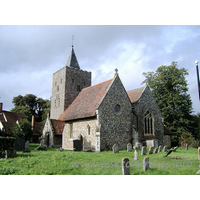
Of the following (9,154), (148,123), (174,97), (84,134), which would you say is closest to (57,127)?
(84,134)

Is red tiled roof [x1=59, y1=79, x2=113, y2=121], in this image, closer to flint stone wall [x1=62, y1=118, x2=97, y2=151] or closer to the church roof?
flint stone wall [x1=62, y1=118, x2=97, y2=151]

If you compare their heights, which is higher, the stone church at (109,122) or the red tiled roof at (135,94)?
the red tiled roof at (135,94)

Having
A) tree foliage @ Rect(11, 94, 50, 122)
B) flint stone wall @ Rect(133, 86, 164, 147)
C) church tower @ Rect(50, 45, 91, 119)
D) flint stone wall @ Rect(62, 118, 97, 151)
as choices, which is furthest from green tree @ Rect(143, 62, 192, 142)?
tree foliage @ Rect(11, 94, 50, 122)

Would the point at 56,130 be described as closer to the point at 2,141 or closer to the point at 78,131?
the point at 78,131

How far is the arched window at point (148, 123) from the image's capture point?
76.6 ft

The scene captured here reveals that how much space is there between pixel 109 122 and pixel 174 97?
15970 mm

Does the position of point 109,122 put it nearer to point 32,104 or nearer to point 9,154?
point 9,154

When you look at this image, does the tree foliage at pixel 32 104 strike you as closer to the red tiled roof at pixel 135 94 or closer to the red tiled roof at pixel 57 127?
the red tiled roof at pixel 57 127

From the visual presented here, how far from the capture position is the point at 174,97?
99.4ft

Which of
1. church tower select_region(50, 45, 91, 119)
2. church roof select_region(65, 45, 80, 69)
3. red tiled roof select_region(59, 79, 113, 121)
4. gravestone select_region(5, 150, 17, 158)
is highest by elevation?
church roof select_region(65, 45, 80, 69)

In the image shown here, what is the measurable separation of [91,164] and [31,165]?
354 centimetres

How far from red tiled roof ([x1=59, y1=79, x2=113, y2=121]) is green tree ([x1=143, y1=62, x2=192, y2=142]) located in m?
13.2

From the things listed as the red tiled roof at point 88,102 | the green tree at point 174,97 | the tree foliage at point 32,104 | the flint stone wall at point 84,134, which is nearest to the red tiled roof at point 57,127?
the flint stone wall at point 84,134

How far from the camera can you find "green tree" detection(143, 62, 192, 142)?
98.4ft
